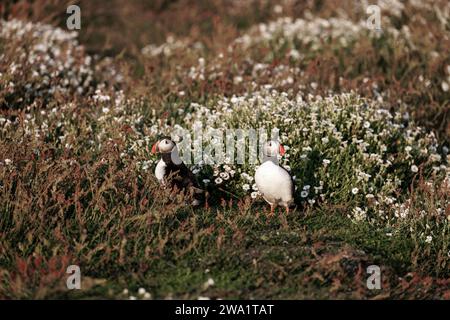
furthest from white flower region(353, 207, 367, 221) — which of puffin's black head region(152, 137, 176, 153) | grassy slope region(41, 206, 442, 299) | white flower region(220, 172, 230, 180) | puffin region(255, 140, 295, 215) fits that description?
puffin's black head region(152, 137, 176, 153)

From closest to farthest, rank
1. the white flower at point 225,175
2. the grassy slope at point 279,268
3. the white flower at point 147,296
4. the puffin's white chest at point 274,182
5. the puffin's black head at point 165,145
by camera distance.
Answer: the white flower at point 147,296, the grassy slope at point 279,268, the puffin's white chest at point 274,182, the puffin's black head at point 165,145, the white flower at point 225,175

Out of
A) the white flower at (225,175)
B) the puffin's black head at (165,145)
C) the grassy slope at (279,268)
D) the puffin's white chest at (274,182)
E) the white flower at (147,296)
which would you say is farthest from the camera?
the white flower at (225,175)

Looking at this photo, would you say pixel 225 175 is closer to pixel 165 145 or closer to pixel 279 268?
pixel 165 145

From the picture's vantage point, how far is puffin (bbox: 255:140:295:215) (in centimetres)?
564

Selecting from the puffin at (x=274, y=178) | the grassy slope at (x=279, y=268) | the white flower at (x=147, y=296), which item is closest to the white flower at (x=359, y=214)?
the grassy slope at (x=279, y=268)

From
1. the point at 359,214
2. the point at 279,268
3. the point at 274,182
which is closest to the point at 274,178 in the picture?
the point at 274,182

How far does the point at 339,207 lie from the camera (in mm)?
6039

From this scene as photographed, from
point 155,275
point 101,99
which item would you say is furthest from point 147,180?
point 101,99

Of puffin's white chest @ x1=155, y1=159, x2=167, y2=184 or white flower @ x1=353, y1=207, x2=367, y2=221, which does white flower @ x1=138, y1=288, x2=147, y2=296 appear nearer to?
puffin's white chest @ x1=155, y1=159, x2=167, y2=184

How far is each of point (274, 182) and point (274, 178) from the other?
0.03 meters

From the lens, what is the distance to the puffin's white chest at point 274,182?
5.63m

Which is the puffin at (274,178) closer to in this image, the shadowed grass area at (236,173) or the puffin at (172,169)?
the shadowed grass area at (236,173)

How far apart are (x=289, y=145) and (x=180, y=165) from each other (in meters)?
1.31
